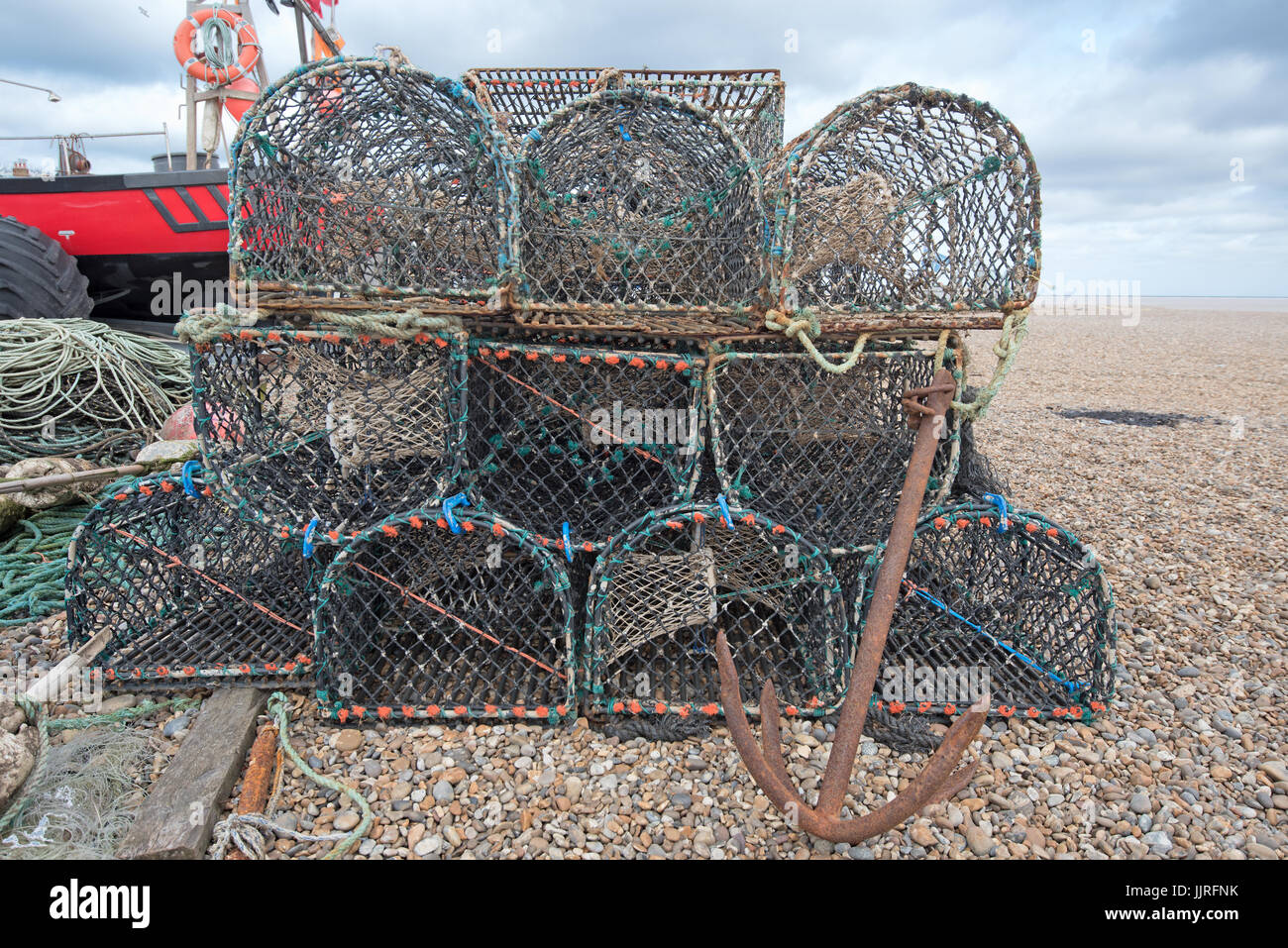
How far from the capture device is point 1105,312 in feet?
137

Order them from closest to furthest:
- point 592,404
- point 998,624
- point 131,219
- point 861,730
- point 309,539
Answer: point 861,730 < point 309,539 < point 592,404 < point 998,624 < point 131,219

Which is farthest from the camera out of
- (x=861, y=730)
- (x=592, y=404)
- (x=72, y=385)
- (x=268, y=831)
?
(x=72, y=385)

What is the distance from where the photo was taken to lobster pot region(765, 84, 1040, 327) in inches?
90.5

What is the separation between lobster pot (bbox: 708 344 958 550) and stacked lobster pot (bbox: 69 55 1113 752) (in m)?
0.02

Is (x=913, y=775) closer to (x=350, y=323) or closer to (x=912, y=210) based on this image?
(x=912, y=210)

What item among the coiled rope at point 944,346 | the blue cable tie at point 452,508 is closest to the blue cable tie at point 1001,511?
the coiled rope at point 944,346

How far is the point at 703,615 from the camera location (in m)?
2.71

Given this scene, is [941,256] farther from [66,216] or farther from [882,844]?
[66,216]

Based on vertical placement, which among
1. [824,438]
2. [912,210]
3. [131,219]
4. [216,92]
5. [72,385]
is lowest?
[824,438]

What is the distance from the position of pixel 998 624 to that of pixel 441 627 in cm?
227

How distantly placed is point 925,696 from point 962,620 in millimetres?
483

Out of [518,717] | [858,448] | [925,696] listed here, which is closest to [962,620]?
[925,696]

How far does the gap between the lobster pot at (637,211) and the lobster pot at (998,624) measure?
1.24 meters

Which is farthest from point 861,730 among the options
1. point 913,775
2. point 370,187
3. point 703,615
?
point 370,187
